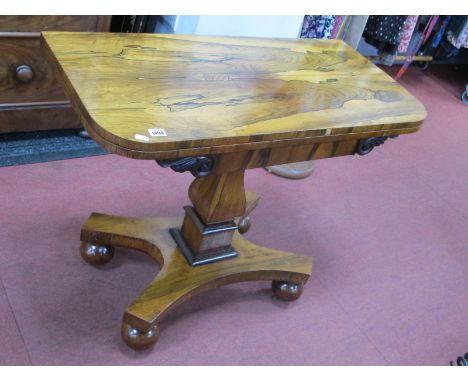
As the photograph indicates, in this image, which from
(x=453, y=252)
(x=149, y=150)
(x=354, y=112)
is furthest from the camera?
Result: (x=453, y=252)

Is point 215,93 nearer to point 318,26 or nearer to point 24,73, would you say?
point 24,73

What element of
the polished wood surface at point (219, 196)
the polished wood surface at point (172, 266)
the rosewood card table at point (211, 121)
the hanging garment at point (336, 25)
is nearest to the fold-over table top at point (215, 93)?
the rosewood card table at point (211, 121)

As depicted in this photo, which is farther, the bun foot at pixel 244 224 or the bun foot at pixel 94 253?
the bun foot at pixel 244 224

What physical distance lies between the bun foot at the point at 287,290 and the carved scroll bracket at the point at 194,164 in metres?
0.54

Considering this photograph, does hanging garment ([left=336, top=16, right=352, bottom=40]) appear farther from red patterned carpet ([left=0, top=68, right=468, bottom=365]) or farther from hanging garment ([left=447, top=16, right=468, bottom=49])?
hanging garment ([left=447, top=16, right=468, bottom=49])

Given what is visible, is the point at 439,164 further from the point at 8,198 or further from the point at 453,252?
the point at 8,198

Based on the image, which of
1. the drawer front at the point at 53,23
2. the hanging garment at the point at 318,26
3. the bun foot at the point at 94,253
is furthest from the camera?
the hanging garment at the point at 318,26

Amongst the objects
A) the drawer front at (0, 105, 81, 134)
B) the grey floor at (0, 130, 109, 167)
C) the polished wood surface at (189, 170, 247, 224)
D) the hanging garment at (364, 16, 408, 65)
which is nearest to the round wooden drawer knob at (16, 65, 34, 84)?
the drawer front at (0, 105, 81, 134)

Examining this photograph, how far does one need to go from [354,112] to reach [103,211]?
2.74ft

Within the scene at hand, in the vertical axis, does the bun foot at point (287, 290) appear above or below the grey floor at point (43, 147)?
above

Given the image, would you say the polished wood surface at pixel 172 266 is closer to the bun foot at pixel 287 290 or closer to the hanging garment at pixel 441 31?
the bun foot at pixel 287 290

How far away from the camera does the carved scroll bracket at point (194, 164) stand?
39.3 inches
